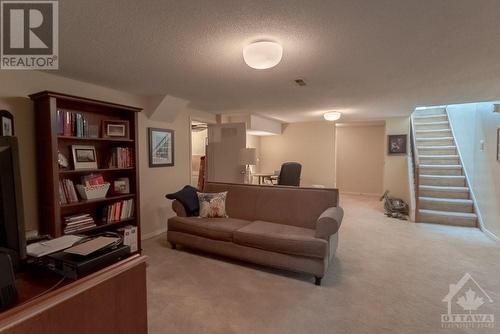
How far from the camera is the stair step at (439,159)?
5.21 metres

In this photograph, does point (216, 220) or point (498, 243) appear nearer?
point (216, 220)

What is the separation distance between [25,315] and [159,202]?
3.30m

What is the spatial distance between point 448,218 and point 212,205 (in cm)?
415

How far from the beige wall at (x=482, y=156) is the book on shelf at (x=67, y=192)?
214 inches

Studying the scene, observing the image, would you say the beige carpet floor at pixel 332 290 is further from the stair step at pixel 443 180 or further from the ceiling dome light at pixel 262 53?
the ceiling dome light at pixel 262 53

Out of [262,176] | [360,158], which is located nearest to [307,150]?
[262,176]

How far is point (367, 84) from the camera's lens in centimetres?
310

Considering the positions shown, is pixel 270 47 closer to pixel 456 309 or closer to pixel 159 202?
pixel 456 309

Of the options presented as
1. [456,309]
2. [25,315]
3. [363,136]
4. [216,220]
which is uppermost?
[363,136]

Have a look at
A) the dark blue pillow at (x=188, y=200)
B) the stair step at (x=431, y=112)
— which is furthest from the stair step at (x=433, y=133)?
the dark blue pillow at (x=188, y=200)

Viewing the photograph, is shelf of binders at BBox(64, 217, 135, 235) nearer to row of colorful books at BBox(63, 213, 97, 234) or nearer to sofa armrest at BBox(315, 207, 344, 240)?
row of colorful books at BBox(63, 213, 97, 234)

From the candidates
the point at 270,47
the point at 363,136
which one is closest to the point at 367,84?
the point at 270,47

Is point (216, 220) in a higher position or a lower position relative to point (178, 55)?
lower

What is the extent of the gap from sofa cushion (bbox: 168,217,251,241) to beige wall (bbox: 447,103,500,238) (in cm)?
366
